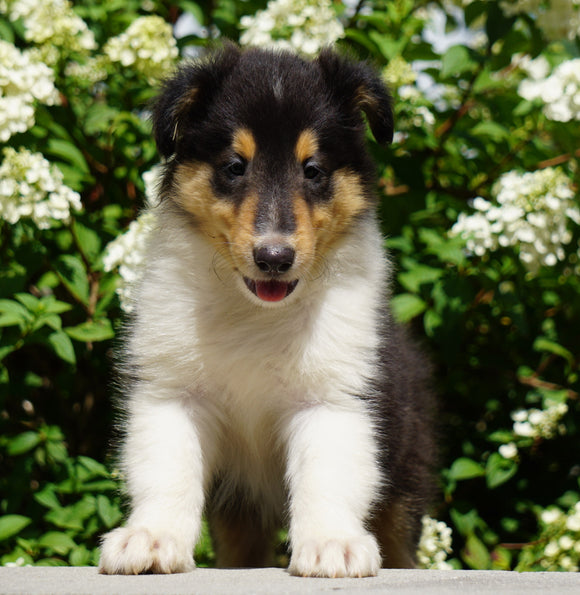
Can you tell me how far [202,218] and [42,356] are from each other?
5.73 feet

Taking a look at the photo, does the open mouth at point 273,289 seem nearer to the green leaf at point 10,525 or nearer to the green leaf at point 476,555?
the green leaf at point 10,525

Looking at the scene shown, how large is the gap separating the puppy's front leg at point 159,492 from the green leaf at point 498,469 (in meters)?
1.52

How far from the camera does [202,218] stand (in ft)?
11.1

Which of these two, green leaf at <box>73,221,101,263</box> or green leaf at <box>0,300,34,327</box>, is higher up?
green leaf at <box>73,221,101,263</box>

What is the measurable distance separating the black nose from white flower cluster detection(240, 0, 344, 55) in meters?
1.56

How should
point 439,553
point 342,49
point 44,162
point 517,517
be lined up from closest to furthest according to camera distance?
point 44,162, point 439,553, point 342,49, point 517,517

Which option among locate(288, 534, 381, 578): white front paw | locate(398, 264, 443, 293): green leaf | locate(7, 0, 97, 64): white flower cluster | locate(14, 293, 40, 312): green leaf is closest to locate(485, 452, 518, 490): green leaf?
locate(398, 264, 443, 293): green leaf

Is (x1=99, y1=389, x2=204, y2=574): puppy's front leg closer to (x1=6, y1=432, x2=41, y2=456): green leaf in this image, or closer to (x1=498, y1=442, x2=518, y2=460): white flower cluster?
(x1=6, y1=432, x2=41, y2=456): green leaf

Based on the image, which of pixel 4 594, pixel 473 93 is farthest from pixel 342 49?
pixel 4 594

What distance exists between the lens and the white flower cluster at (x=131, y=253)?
3.85m

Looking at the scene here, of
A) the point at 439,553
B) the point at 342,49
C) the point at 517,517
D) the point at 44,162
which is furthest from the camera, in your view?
the point at 517,517

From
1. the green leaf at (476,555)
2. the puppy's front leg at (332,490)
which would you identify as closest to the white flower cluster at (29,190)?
the puppy's front leg at (332,490)

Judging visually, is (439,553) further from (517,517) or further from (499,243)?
(499,243)

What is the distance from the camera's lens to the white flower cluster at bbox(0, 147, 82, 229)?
381cm
